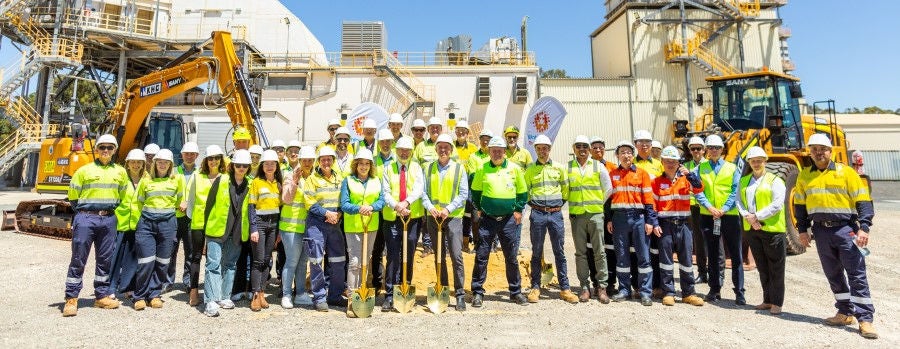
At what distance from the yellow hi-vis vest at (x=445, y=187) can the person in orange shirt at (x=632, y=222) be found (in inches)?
79.1

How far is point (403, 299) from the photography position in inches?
196

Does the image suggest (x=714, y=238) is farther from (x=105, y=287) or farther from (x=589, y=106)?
(x=589, y=106)

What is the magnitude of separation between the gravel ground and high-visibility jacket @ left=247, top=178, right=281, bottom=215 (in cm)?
120

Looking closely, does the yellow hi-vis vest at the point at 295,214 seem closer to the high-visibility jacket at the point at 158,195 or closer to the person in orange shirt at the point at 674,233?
the high-visibility jacket at the point at 158,195

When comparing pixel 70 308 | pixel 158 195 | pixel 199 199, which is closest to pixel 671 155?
pixel 199 199

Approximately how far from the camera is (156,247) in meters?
5.28

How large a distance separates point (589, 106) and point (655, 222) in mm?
18123

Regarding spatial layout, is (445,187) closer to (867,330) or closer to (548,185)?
(548,185)

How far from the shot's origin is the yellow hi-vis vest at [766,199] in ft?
16.1

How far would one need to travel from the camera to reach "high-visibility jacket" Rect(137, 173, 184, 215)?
5.11 meters

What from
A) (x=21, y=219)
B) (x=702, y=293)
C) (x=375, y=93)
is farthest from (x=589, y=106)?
(x=21, y=219)

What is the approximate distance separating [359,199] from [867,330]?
541 centimetres

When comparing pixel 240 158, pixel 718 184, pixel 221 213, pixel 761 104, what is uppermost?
pixel 761 104

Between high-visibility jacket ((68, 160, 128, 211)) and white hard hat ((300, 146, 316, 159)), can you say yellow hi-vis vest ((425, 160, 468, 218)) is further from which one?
high-visibility jacket ((68, 160, 128, 211))
